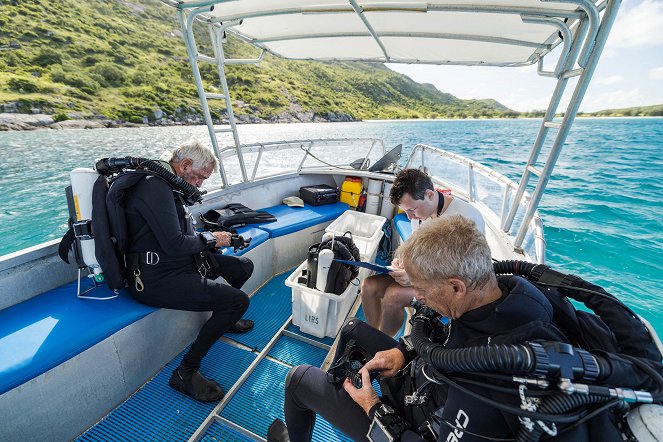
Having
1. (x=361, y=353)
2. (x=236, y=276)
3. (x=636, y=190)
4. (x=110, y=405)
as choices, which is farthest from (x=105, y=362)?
(x=636, y=190)

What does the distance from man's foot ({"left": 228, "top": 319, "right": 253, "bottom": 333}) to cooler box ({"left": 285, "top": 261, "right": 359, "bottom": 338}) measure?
41 centimetres

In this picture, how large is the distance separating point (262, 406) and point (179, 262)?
1.16m

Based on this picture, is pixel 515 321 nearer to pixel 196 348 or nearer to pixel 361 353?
pixel 361 353

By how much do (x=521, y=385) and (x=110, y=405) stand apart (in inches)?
94.4

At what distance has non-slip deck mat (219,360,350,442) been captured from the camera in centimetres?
188

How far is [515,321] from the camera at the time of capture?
0.91 meters

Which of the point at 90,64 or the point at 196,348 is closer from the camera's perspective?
the point at 196,348

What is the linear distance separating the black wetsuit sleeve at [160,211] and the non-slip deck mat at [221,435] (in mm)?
1150

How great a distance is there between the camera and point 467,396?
2.81ft

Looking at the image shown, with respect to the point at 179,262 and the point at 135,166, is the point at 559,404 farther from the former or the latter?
→ the point at 135,166

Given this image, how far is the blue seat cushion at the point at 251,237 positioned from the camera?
9.48ft

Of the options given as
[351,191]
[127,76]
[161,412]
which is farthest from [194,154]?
[127,76]

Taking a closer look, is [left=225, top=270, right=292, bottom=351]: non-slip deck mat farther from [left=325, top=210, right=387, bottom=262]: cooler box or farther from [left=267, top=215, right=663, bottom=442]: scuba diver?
[left=267, top=215, right=663, bottom=442]: scuba diver

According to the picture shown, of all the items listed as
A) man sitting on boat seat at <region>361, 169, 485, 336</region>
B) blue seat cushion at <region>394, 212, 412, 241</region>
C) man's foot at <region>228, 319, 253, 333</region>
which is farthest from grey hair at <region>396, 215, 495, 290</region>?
blue seat cushion at <region>394, 212, 412, 241</region>
